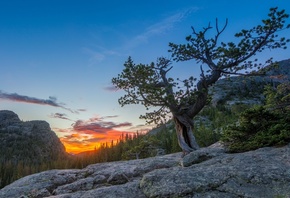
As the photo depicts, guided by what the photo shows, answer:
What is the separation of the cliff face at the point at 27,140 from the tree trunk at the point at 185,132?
76.4 metres

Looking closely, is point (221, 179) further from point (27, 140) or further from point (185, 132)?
point (27, 140)

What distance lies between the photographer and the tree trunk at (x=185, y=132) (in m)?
16.1

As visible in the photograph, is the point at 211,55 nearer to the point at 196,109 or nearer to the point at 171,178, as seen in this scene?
the point at 196,109

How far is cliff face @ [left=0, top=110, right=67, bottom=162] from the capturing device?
86550 mm

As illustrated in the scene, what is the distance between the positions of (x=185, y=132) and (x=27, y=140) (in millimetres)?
92468

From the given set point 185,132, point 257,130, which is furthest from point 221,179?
point 185,132

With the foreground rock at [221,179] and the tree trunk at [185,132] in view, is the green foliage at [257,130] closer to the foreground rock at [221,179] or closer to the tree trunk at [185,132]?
the foreground rock at [221,179]

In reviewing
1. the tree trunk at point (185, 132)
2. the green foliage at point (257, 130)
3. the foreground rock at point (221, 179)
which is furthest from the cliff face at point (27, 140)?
the green foliage at point (257, 130)

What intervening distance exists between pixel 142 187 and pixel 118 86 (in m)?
9.28

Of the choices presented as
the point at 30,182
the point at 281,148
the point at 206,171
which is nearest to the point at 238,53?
the point at 281,148

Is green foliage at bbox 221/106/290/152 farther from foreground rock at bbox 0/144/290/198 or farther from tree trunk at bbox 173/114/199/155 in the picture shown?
tree trunk at bbox 173/114/199/155

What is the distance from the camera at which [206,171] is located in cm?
766

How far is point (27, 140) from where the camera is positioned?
95.4 meters

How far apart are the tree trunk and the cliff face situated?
76.4 m
